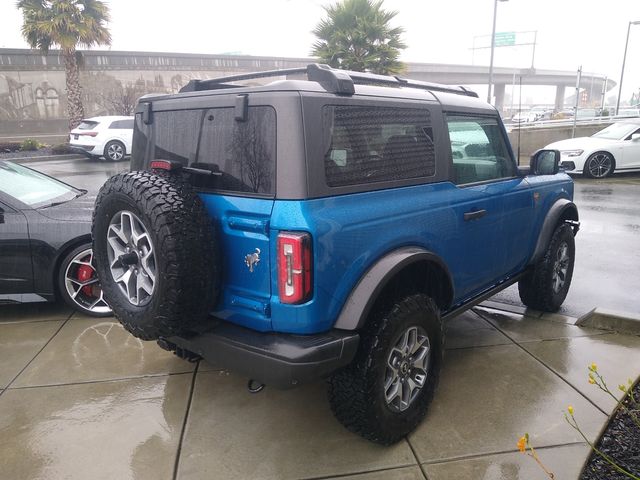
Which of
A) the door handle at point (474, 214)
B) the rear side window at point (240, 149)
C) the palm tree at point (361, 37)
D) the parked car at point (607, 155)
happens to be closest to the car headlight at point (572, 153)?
the parked car at point (607, 155)

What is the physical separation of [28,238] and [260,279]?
290cm

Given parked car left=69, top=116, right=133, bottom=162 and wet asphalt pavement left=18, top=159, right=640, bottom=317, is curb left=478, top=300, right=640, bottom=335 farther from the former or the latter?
parked car left=69, top=116, right=133, bottom=162

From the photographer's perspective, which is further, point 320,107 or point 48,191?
point 48,191

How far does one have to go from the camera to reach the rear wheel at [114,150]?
58.4 feet

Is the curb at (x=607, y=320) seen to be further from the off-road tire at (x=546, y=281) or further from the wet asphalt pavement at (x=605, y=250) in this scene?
the wet asphalt pavement at (x=605, y=250)

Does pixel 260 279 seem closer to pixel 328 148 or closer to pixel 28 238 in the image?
pixel 328 148

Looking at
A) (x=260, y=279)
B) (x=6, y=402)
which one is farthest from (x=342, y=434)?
(x=6, y=402)

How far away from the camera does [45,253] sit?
419cm

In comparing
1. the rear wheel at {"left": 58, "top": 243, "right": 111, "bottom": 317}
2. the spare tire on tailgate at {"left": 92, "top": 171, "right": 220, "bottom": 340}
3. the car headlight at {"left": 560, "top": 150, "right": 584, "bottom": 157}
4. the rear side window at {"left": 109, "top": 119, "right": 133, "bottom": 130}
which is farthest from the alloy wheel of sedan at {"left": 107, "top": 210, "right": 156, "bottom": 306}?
the rear side window at {"left": 109, "top": 119, "right": 133, "bottom": 130}

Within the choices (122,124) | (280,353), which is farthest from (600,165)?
(122,124)


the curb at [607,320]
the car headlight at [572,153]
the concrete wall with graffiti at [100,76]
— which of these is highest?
the concrete wall with graffiti at [100,76]

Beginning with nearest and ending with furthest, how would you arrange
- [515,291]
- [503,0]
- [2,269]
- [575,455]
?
[575,455] < [2,269] < [515,291] < [503,0]

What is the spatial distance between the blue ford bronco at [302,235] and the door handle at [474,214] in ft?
0.06

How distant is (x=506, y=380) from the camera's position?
3.29 metres
